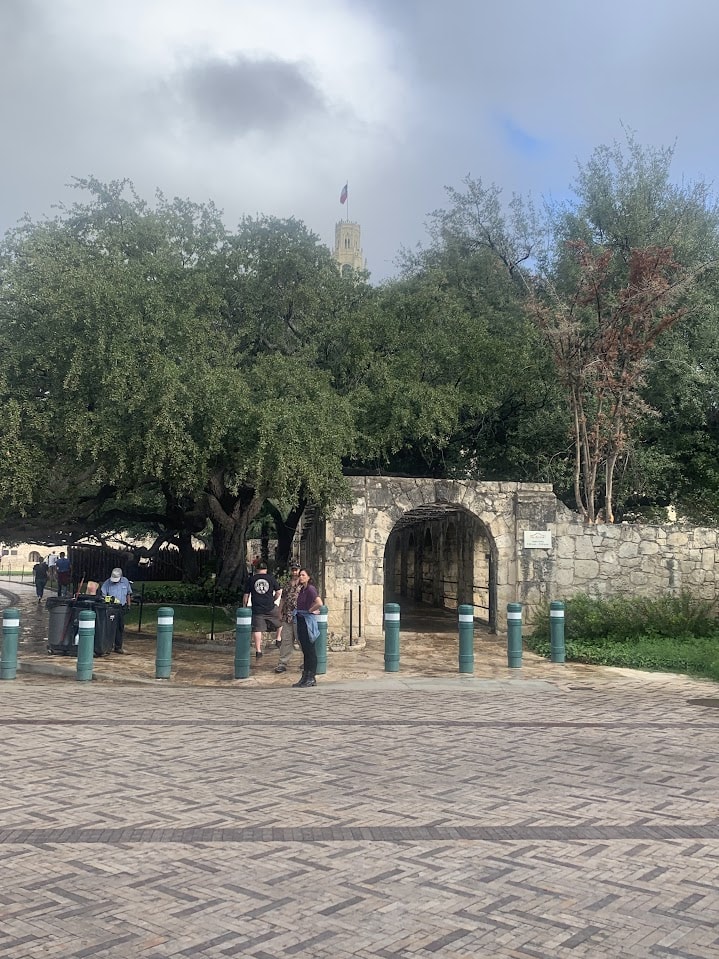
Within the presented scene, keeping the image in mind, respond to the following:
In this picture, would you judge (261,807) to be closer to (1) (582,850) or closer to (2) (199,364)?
(1) (582,850)

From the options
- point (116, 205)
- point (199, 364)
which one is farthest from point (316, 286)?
point (199, 364)

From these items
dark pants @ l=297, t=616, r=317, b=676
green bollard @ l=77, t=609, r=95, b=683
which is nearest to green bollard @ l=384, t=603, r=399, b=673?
dark pants @ l=297, t=616, r=317, b=676

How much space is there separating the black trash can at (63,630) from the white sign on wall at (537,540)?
9.15 m

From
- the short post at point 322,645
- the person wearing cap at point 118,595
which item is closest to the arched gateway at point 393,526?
the short post at point 322,645

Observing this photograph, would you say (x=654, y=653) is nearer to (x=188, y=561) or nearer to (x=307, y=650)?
(x=307, y=650)

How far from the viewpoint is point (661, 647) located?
47.4 feet


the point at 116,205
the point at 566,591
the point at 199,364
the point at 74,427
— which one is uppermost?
the point at 116,205

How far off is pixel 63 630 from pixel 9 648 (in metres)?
2.20

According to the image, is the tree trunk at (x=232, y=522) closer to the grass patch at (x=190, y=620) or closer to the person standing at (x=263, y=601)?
the grass patch at (x=190, y=620)

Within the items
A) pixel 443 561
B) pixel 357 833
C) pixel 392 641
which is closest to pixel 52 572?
pixel 443 561

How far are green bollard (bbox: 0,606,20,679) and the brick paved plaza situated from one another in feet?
9.27

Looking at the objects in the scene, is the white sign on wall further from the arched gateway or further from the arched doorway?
the arched doorway

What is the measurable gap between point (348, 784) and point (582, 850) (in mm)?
2052

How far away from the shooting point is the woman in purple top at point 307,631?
11812mm
